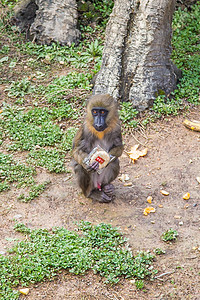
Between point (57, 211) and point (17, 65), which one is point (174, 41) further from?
point (57, 211)

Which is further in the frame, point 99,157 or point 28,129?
point 28,129

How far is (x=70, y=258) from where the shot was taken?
16.0ft

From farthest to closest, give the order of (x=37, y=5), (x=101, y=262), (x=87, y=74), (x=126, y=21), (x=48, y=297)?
(x=37, y=5)
(x=87, y=74)
(x=126, y=21)
(x=101, y=262)
(x=48, y=297)

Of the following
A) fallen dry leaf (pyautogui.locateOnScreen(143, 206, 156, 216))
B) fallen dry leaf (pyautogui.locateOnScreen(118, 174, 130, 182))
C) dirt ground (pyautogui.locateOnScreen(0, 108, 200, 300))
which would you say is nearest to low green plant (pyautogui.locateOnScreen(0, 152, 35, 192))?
dirt ground (pyautogui.locateOnScreen(0, 108, 200, 300))

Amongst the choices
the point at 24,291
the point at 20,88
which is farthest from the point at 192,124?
the point at 24,291

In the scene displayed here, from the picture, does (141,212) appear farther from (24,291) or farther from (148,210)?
(24,291)

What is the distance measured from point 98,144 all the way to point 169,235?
5.34 ft

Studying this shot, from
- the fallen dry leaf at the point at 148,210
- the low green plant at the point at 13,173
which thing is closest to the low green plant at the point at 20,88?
the low green plant at the point at 13,173

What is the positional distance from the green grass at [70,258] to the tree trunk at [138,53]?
335 centimetres

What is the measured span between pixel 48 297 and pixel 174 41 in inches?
287

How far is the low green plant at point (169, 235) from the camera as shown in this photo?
5289 millimetres

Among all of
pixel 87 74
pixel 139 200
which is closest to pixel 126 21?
pixel 87 74

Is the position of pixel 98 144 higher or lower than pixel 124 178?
higher

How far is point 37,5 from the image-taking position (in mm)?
9992
